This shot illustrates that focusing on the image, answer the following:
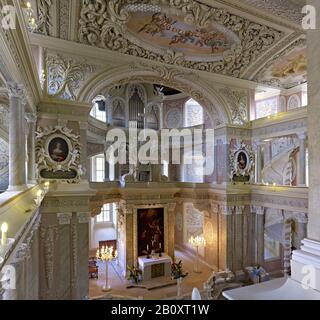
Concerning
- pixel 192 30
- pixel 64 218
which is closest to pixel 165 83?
pixel 192 30

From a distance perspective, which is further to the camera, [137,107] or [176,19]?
[137,107]

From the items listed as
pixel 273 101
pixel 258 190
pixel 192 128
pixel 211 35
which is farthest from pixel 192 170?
pixel 211 35

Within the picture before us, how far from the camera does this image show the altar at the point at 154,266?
11398 millimetres

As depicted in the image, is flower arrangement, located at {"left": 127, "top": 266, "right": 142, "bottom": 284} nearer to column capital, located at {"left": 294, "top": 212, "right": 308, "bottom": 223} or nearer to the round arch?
column capital, located at {"left": 294, "top": 212, "right": 308, "bottom": 223}

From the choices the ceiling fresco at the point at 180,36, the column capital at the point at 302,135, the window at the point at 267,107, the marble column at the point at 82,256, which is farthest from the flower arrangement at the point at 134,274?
the window at the point at 267,107

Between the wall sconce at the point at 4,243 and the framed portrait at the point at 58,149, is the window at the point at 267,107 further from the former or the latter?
the wall sconce at the point at 4,243

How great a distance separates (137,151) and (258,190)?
24.6 ft

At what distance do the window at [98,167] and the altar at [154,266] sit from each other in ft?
23.8

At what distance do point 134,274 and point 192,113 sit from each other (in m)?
10.5

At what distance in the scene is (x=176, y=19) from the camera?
8195 millimetres

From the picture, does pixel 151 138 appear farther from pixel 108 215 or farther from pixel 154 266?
pixel 154 266
